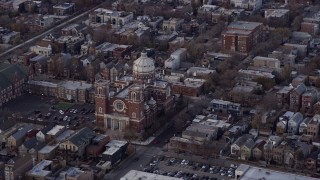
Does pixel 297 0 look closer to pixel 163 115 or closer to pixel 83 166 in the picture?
pixel 163 115

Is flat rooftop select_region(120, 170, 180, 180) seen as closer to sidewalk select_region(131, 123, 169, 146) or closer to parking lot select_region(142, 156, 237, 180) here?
parking lot select_region(142, 156, 237, 180)

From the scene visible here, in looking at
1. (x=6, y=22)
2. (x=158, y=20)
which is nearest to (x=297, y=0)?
(x=158, y=20)

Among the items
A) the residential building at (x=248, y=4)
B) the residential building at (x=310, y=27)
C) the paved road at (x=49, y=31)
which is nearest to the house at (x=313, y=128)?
the residential building at (x=310, y=27)

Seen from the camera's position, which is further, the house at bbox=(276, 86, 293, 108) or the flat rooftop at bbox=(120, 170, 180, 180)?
the house at bbox=(276, 86, 293, 108)

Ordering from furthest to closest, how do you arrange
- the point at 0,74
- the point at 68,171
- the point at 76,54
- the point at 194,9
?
the point at 194,9 < the point at 76,54 < the point at 0,74 < the point at 68,171

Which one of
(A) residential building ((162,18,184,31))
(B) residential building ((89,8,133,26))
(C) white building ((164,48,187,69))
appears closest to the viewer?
(C) white building ((164,48,187,69))

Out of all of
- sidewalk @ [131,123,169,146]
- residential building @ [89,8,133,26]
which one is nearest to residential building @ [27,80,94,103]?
sidewalk @ [131,123,169,146]

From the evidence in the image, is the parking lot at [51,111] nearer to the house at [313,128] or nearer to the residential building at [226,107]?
the residential building at [226,107]
